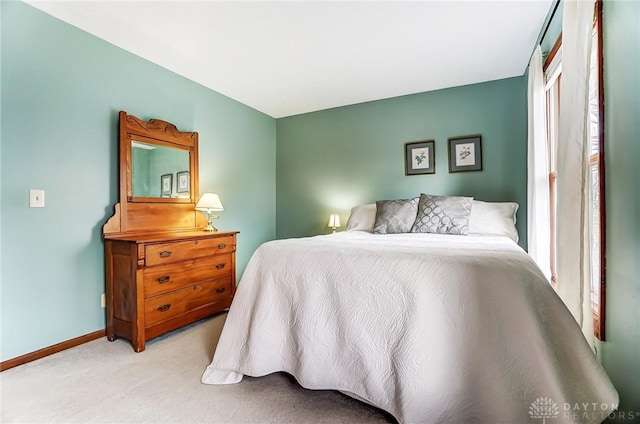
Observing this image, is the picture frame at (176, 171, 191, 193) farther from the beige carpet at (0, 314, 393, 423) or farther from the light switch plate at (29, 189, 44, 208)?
the beige carpet at (0, 314, 393, 423)

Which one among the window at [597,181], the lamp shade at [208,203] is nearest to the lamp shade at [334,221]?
the lamp shade at [208,203]

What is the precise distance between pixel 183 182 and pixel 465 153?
3.12m

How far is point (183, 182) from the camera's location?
3016 mm

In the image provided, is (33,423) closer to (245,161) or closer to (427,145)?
(245,161)

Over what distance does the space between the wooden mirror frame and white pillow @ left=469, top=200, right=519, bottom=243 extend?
2793 millimetres

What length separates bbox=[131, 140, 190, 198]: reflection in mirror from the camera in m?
2.60

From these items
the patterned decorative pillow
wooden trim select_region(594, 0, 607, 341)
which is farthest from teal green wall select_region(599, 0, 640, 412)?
the patterned decorative pillow

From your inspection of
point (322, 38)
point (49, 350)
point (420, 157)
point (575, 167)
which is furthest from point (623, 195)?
point (49, 350)

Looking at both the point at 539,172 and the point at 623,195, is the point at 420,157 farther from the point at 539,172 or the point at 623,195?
the point at 623,195

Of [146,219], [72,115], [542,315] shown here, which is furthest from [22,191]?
[542,315]

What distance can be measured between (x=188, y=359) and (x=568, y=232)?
234 cm

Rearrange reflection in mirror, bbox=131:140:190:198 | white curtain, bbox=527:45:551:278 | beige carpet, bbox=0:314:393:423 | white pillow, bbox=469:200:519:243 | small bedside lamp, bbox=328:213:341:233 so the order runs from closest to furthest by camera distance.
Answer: beige carpet, bbox=0:314:393:423, white curtain, bbox=527:45:551:278, reflection in mirror, bbox=131:140:190:198, white pillow, bbox=469:200:519:243, small bedside lamp, bbox=328:213:341:233

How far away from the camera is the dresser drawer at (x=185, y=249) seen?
221 centimetres

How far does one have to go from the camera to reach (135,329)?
2.13m
